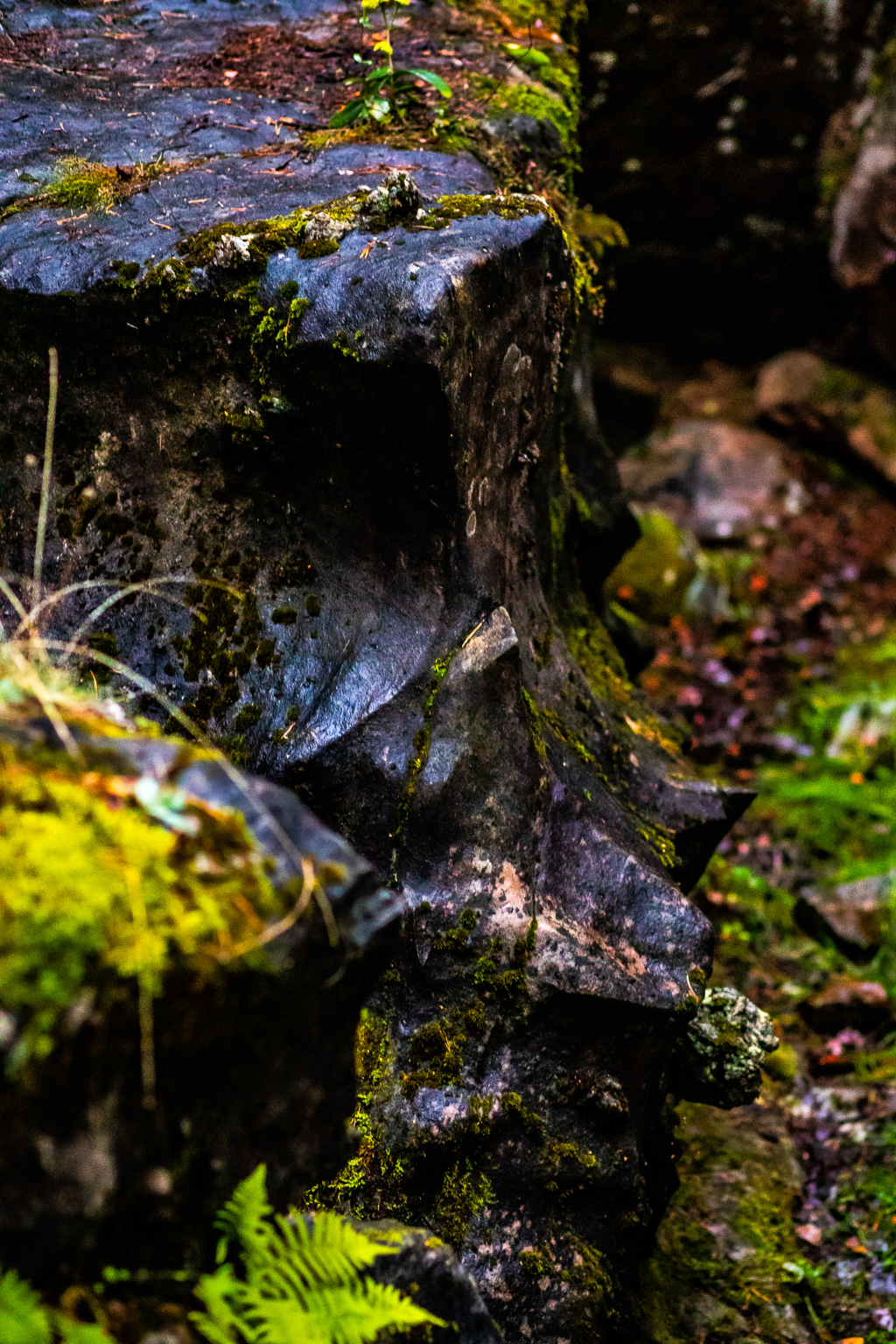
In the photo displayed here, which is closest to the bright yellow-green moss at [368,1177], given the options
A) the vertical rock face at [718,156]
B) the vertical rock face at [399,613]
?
the vertical rock face at [399,613]

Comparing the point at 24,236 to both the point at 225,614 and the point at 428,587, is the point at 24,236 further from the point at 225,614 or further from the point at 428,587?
the point at 428,587

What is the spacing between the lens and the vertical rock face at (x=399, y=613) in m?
2.64

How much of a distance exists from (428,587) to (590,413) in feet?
7.89

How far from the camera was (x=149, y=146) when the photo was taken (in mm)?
3471

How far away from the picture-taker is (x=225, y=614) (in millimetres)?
2984

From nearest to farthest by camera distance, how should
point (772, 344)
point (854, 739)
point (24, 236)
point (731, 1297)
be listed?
point (24, 236) → point (731, 1297) → point (854, 739) → point (772, 344)

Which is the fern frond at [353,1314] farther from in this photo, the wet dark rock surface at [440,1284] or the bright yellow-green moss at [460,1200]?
the bright yellow-green moss at [460,1200]

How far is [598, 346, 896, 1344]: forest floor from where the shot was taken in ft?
11.1

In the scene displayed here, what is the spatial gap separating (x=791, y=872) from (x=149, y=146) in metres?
5.03

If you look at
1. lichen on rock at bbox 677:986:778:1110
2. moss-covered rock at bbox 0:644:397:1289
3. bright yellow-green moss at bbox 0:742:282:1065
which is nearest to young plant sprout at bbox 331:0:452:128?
moss-covered rock at bbox 0:644:397:1289

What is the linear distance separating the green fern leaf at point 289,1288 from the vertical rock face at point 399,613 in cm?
90

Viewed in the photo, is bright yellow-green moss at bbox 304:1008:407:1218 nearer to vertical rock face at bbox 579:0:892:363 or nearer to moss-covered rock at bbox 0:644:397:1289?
moss-covered rock at bbox 0:644:397:1289

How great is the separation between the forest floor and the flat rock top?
10.2 feet

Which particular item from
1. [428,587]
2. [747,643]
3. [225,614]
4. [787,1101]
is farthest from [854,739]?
[225,614]
